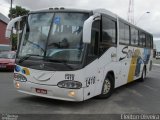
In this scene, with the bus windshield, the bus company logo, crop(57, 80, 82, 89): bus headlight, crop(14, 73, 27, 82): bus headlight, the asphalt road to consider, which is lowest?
the asphalt road

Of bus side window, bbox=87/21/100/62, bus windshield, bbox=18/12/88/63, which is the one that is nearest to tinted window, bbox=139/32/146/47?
bus side window, bbox=87/21/100/62

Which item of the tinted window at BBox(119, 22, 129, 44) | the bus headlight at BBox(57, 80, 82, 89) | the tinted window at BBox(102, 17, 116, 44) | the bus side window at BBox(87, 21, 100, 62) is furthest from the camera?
the tinted window at BBox(119, 22, 129, 44)

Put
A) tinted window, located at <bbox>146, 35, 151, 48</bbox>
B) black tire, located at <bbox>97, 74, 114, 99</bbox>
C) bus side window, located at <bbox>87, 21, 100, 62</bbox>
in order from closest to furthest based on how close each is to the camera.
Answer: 1. bus side window, located at <bbox>87, 21, 100, 62</bbox>
2. black tire, located at <bbox>97, 74, 114, 99</bbox>
3. tinted window, located at <bbox>146, 35, 151, 48</bbox>

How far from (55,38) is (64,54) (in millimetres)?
586

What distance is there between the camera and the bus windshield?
8.35 meters

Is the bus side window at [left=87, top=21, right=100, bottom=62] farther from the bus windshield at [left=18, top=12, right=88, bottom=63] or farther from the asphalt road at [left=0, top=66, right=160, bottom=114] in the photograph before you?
the asphalt road at [left=0, top=66, right=160, bottom=114]

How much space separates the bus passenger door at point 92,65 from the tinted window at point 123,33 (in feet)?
8.14

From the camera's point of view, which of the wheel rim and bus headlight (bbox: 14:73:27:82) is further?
the wheel rim

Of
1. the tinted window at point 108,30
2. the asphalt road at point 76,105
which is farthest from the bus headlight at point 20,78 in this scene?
the tinted window at point 108,30

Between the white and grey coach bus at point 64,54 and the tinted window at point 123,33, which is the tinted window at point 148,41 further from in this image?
the white and grey coach bus at point 64,54

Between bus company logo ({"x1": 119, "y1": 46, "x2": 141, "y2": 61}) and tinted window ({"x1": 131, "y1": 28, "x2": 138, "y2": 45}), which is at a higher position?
tinted window ({"x1": 131, "y1": 28, "x2": 138, "y2": 45})

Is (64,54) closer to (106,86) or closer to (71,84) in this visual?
(71,84)

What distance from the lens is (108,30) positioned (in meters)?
10.0

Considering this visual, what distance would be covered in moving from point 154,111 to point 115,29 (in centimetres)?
352
